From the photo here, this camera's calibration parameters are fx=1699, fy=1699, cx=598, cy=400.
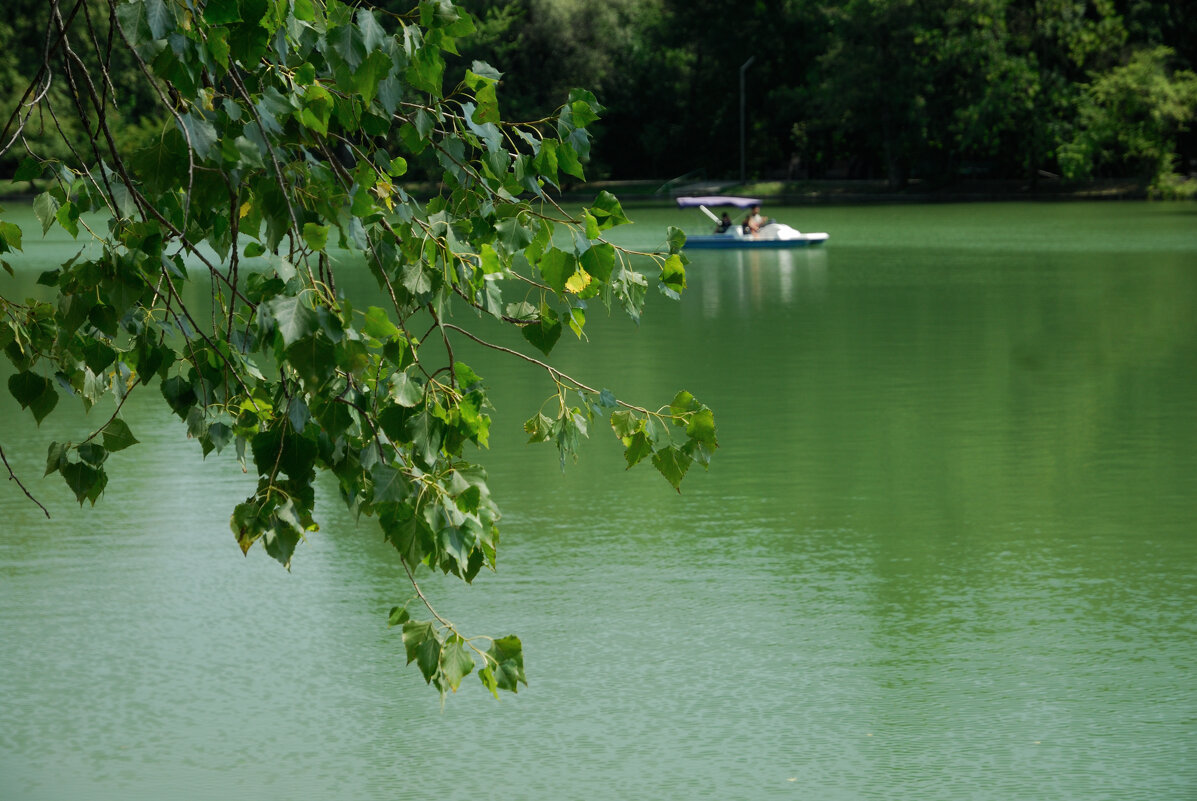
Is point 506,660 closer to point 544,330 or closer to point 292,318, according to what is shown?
point 544,330

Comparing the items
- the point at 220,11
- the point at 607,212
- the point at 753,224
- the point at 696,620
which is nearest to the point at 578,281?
the point at 607,212

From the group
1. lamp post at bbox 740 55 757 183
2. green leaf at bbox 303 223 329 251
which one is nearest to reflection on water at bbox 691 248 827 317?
green leaf at bbox 303 223 329 251

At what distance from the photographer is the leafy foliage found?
230 cm

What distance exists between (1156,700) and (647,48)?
5919 centimetres

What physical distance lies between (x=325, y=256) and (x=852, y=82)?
164 feet

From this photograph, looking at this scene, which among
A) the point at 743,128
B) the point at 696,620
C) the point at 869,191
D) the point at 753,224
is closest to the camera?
the point at 696,620

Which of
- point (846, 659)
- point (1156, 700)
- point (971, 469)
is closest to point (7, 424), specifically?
point (971, 469)

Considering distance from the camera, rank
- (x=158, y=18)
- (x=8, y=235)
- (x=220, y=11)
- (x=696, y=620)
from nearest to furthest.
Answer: (x=158, y=18), (x=220, y=11), (x=8, y=235), (x=696, y=620)

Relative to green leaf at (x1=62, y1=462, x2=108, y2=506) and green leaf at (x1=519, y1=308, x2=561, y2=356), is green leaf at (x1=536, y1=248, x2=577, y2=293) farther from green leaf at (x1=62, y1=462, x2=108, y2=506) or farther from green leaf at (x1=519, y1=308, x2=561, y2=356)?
green leaf at (x1=62, y1=462, x2=108, y2=506)

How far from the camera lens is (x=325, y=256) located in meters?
2.49

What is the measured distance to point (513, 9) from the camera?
59844 mm

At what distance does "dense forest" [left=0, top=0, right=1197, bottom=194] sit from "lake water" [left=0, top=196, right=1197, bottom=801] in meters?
29.4

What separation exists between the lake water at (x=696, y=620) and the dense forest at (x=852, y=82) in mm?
29398

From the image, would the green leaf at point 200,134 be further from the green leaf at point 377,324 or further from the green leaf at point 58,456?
the green leaf at point 58,456
